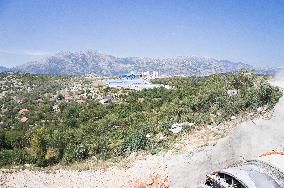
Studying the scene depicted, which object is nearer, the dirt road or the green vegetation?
the dirt road

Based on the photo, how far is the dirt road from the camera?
17.5m

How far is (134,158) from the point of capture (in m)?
22.0

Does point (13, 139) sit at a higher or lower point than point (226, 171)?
lower

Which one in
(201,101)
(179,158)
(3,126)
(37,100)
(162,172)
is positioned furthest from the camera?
(37,100)

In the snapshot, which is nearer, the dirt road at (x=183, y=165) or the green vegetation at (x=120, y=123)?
the dirt road at (x=183, y=165)

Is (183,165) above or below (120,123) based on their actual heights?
above

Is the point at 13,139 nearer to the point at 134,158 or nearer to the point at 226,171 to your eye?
the point at 134,158

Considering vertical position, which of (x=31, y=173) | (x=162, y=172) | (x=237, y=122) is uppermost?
(x=237, y=122)

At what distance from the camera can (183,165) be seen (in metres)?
18.4

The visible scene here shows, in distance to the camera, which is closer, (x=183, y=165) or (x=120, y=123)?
(x=183, y=165)

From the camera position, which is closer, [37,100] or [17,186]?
→ [17,186]

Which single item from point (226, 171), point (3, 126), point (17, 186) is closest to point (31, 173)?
point (17, 186)

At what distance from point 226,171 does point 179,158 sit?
7596mm

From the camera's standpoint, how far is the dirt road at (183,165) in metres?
17.5
